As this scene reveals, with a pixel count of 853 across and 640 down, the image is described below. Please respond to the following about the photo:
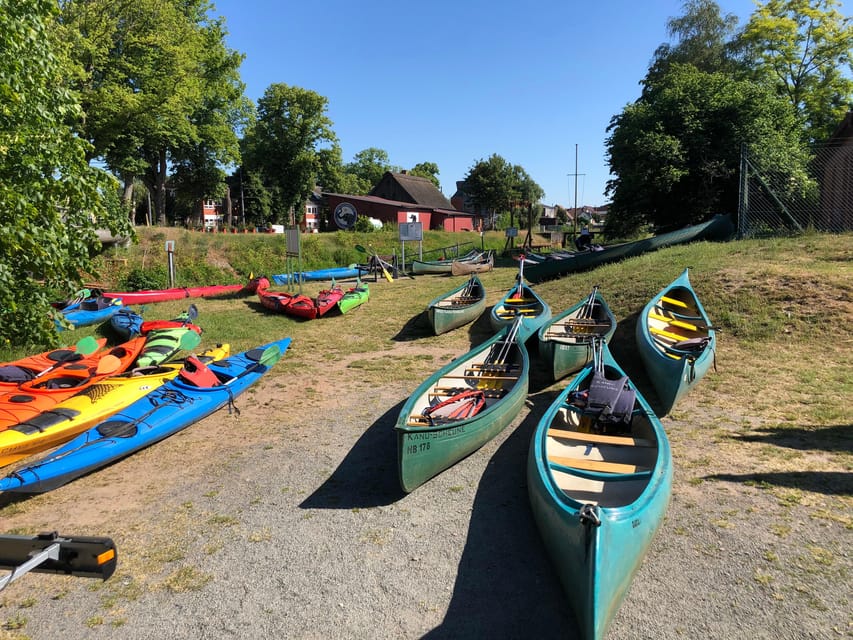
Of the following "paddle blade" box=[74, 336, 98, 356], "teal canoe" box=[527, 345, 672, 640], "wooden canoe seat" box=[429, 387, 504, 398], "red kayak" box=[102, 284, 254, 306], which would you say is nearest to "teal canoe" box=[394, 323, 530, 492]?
"wooden canoe seat" box=[429, 387, 504, 398]

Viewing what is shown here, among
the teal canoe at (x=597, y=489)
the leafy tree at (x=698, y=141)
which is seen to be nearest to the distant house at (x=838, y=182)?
the leafy tree at (x=698, y=141)

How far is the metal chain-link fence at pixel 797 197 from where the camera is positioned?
52.5 feet

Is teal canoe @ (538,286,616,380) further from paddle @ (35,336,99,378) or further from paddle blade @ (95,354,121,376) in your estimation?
paddle @ (35,336,99,378)

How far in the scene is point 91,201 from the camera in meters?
8.25

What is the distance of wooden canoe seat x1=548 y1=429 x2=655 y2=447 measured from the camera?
5363 mm

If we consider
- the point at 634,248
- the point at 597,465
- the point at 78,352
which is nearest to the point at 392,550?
the point at 597,465

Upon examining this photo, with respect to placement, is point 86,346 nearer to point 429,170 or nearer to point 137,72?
point 137,72

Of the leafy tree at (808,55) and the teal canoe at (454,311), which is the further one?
the leafy tree at (808,55)

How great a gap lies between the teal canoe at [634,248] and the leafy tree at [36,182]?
14357mm

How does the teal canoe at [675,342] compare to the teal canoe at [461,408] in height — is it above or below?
above

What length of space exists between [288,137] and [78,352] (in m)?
37.5

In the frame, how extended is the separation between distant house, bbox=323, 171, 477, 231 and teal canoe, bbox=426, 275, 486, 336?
921 inches

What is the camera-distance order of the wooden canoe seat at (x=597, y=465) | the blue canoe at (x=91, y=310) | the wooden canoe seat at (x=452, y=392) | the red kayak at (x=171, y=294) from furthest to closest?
the red kayak at (x=171, y=294), the blue canoe at (x=91, y=310), the wooden canoe seat at (x=452, y=392), the wooden canoe seat at (x=597, y=465)

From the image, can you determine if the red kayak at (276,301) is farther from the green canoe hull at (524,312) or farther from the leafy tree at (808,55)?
the leafy tree at (808,55)
